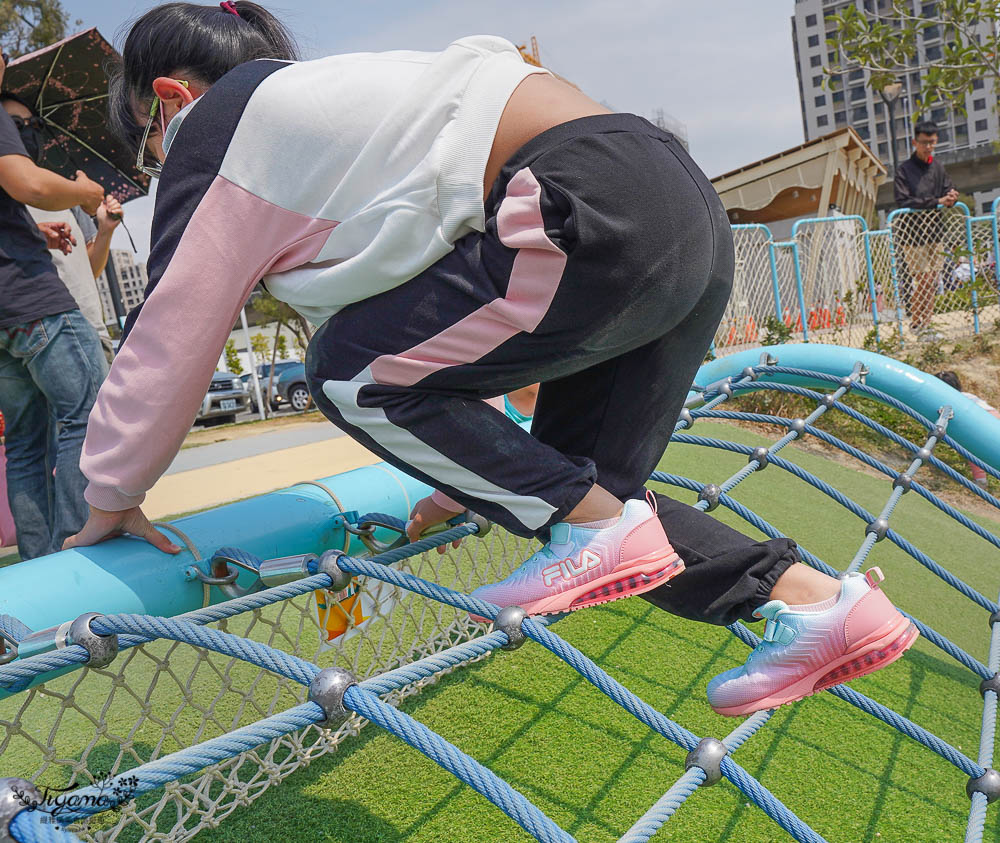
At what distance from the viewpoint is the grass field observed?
4.75 ft

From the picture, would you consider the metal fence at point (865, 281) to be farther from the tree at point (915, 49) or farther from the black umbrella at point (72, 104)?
the black umbrella at point (72, 104)

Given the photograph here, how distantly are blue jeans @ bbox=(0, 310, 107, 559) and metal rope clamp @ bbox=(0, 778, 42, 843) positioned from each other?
1069 mm

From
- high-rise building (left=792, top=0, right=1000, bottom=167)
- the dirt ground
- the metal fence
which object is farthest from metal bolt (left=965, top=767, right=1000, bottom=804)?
high-rise building (left=792, top=0, right=1000, bottom=167)

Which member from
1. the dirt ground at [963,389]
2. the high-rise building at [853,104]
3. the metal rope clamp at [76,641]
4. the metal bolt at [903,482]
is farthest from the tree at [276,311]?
the high-rise building at [853,104]

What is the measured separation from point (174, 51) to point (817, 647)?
1132mm

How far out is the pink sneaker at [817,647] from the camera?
946mm

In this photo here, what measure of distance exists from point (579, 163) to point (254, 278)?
16.0 inches

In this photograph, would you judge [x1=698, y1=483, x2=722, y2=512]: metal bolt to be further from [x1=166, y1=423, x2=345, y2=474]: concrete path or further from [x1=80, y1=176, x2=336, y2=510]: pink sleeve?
[x1=166, y1=423, x2=345, y2=474]: concrete path

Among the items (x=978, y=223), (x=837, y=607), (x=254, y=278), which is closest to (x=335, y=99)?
(x=254, y=278)

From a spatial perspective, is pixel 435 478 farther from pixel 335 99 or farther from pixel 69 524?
pixel 69 524

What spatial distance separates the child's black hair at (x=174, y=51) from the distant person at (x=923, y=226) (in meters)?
6.50

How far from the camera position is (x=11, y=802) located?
0.57 meters

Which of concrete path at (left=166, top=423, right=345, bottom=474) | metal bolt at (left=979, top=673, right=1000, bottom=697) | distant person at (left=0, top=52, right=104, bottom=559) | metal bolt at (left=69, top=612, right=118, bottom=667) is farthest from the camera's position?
concrete path at (left=166, top=423, right=345, bottom=474)

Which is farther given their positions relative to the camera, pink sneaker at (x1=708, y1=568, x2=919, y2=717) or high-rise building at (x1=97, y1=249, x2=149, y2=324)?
high-rise building at (x1=97, y1=249, x2=149, y2=324)
